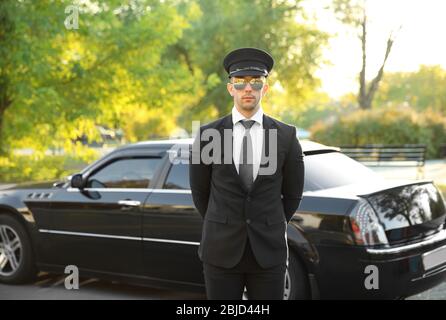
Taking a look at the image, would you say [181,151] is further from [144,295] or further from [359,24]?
[359,24]

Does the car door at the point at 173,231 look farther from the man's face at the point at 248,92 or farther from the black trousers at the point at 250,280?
the man's face at the point at 248,92

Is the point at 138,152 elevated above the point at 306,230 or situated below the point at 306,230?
above

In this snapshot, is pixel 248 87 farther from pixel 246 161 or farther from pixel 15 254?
pixel 15 254

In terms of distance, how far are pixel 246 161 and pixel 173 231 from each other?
2.57m

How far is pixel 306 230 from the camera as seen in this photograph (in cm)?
536

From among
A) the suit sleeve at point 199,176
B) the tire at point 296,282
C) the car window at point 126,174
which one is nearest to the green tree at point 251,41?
the car window at point 126,174

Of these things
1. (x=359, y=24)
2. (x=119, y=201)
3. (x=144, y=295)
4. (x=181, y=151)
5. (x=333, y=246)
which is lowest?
(x=144, y=295)

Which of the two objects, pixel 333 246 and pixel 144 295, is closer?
pixel 333 246

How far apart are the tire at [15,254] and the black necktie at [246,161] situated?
160 inches

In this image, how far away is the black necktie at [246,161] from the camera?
3443 millimetres

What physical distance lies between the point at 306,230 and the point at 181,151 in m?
1.46

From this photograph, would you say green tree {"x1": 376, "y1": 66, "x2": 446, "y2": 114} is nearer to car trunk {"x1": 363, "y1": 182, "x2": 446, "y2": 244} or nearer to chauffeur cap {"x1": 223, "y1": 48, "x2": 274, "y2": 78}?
car trunk {"x1": 363, "y1": 182, "x2": 446, "y2": 244}

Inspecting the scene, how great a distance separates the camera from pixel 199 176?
360 centimetres
